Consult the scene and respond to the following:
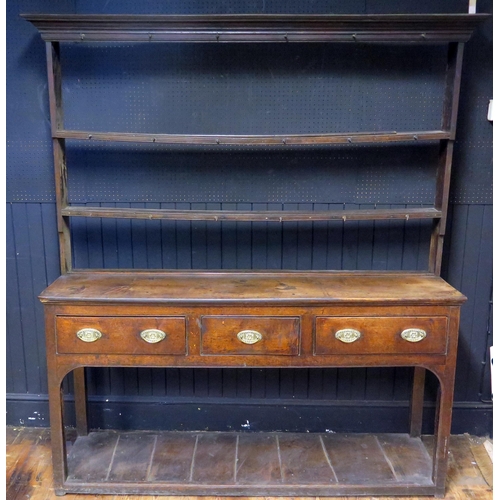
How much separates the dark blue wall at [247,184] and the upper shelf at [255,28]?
224 mm

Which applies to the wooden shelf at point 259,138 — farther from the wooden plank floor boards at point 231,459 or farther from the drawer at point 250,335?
the wooden plank floor boards at point 231,459

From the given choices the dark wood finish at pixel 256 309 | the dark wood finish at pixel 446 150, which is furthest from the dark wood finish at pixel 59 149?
the dark wood finish at pixel 446 150

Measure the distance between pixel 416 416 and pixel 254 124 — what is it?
168cm

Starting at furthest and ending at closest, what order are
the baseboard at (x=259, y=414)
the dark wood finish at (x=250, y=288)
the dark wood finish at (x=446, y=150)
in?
the baseboard at (x=259, y=414), the dark wood finish at (x=446, y=150), the dark wood finish at (x=250, y=288)

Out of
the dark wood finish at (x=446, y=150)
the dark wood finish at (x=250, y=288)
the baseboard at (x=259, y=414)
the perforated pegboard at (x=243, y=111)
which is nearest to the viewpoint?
the dark wood finish at (x=250, y=288)

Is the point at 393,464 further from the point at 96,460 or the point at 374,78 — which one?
the point at 374,78

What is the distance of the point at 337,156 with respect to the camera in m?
2.24

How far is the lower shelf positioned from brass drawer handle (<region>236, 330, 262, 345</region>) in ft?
2.23

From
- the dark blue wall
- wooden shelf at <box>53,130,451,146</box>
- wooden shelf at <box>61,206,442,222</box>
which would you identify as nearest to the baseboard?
the dark blue wall

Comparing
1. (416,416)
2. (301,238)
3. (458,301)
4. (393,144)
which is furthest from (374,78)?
(416,416)

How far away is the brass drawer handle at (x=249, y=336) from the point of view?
1.85 m

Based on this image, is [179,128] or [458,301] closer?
[458,301]

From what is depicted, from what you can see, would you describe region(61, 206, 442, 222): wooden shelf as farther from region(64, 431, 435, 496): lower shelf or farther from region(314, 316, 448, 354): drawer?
region(64, 431, 435, 496): lower shelf

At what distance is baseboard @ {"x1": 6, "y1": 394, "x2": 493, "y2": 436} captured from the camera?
2432 mm
